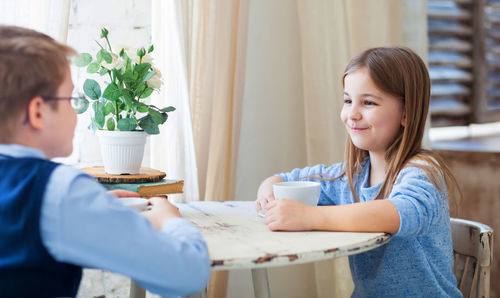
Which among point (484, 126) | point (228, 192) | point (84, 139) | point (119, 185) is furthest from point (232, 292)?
point (484, 126)

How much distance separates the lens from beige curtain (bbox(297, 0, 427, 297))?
6.57 ft

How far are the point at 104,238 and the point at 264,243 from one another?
1.03 feet

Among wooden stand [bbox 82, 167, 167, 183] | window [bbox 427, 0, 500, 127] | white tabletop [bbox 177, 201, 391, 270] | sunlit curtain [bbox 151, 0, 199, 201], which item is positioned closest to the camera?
white tabletop [bbox 177, 201, 391, 270]

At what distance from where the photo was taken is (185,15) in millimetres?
1635

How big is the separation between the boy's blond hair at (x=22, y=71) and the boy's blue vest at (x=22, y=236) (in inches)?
3.9

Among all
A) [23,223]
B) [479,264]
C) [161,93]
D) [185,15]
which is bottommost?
[479,264]

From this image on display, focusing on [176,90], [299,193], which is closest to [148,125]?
[176,90]

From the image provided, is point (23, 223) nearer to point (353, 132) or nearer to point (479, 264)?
point (353, 132)

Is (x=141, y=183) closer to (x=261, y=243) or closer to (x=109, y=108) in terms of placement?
(x=109, y=108)

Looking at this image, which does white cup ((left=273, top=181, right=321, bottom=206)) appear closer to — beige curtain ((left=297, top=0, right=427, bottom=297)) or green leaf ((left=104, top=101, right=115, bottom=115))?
green leaf ((left=104, top=101, right=115, bottom=115))

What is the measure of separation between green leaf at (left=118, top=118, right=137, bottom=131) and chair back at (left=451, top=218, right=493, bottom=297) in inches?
31.8

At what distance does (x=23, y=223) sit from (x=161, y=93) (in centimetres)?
98

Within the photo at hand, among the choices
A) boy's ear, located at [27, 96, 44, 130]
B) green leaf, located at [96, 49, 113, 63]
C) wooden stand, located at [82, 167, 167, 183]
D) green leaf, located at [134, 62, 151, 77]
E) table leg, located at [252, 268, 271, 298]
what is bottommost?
table leg, located at [252, 268, 271, 298]

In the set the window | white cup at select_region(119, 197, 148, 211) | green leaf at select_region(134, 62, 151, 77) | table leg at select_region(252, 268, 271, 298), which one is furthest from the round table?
the window
